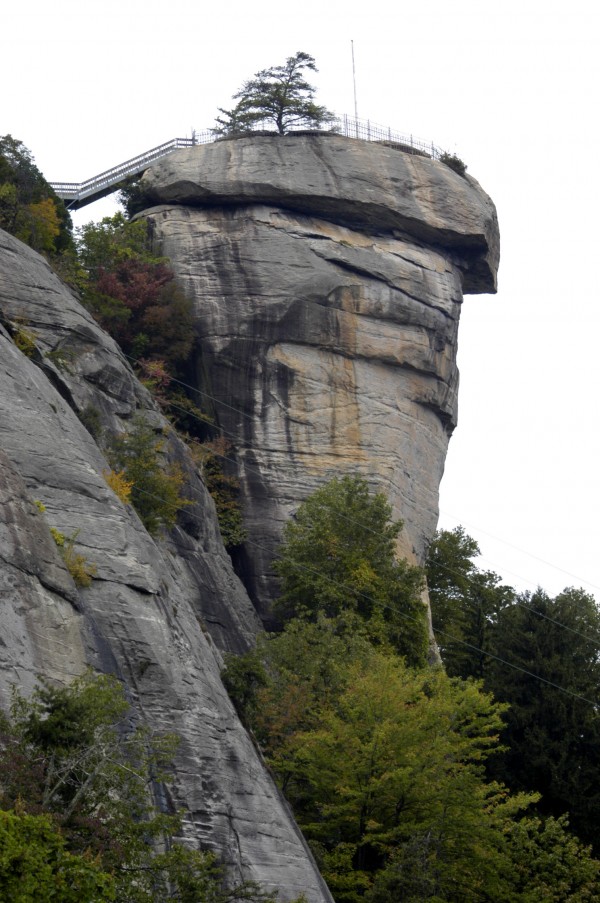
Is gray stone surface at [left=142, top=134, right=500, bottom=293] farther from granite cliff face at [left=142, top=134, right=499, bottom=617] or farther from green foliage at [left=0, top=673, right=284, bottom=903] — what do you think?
green foliage at [left=0, top=673, right=284, bottom=903]

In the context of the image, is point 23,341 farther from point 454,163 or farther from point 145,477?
point 454,163

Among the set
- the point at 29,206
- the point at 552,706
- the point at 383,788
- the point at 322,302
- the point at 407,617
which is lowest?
the point at 552,706

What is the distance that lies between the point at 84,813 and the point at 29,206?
32231 mm

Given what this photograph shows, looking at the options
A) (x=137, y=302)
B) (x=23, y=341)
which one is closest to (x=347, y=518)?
(x=137, y=302)

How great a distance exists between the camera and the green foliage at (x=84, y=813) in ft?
63.3

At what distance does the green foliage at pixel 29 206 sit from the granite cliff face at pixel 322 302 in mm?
3766

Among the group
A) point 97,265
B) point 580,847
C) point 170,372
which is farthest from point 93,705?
point 97,265

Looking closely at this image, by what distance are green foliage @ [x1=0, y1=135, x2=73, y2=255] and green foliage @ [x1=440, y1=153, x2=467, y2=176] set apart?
15.9 meters

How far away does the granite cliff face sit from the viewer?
50.0 m

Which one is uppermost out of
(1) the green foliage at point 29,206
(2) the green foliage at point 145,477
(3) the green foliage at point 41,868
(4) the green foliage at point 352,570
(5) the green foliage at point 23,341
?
(1) the green foliage at point 29,206

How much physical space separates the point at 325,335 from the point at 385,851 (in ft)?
77.3

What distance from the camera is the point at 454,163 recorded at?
58.2 metres

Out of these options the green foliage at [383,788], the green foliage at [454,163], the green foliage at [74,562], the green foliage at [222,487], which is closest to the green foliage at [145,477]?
the green foliage at [383,788]

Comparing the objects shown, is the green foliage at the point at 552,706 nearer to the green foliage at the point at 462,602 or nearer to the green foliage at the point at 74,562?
the green foliage at the point at 462,602
